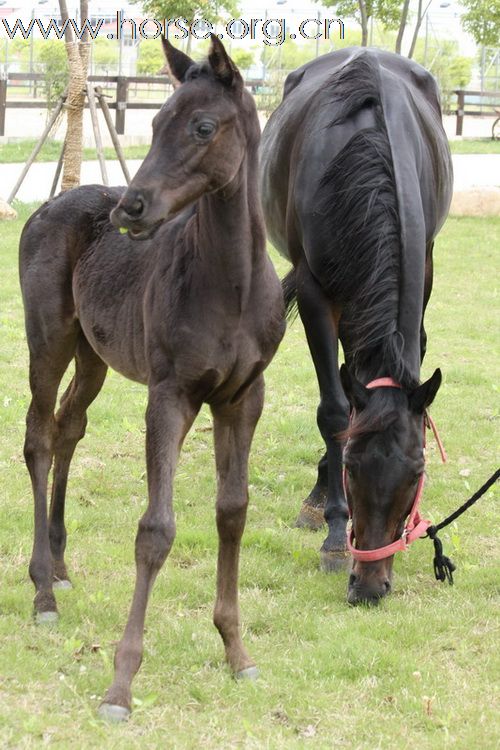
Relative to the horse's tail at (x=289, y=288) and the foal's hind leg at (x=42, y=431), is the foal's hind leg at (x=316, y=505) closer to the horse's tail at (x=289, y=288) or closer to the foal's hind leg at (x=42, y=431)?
the horse's tail at (x=289, y=288)

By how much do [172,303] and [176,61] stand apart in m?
0.78

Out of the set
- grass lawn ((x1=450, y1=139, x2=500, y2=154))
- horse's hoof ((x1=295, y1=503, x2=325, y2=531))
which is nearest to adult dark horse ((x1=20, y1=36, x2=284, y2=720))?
horse's hoof ((x1=295, y1=503, x2=325, y2=531))

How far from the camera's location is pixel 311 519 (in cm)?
A: 543

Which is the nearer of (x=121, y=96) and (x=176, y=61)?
(x=176, y=61)

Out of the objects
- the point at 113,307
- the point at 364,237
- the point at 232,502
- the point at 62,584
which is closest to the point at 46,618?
the point at 62,584

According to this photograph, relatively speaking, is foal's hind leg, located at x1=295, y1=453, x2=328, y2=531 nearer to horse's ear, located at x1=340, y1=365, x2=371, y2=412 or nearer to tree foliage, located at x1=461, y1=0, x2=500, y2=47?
horse's ear, located at x1=340, y1=365, x2=371, y2=412

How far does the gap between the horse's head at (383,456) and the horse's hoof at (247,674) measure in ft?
2.17

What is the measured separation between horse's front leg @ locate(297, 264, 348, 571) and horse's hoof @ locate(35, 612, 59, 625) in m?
1.53

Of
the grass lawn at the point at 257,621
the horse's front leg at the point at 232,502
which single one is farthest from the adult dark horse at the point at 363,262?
the horse's front leg at the point at 232,502

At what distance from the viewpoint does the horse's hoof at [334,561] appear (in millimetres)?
4797

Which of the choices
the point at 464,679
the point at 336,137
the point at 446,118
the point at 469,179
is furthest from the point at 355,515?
the point at 446,118

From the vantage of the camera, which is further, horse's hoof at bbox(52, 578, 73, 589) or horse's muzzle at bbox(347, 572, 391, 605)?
horse's hoof at bbox(52, 578, 73, 589)

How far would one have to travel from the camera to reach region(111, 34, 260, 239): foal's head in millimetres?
3014

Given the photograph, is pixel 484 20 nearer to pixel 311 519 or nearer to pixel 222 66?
pixel 311 519
